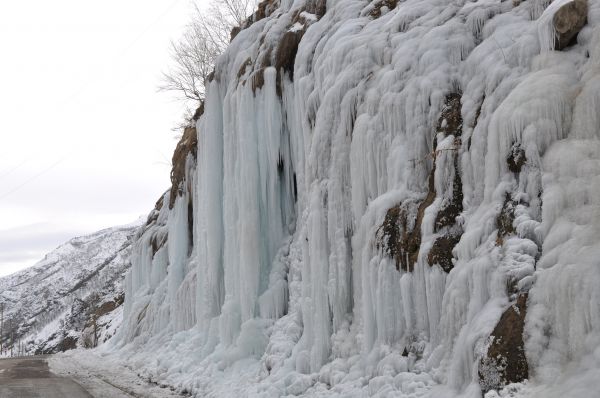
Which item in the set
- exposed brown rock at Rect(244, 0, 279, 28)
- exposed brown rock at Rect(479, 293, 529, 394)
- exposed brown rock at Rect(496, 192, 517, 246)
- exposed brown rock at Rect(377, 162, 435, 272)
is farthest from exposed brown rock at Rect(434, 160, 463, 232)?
exposed brown rock at Rect(244, 0, 279, 28)

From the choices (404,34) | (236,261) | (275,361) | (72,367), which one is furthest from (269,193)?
(72,367)

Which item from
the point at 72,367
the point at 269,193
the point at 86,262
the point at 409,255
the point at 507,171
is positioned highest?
the point at 86,262

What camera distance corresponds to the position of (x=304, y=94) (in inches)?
386

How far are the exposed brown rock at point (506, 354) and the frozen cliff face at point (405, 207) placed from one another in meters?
0.01

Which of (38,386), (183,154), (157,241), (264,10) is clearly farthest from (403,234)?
(157,241)

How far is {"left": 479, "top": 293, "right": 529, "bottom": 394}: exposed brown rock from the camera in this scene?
448cm

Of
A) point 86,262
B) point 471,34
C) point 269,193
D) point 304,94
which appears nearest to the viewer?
point 471,34

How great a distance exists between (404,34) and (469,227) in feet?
11.9

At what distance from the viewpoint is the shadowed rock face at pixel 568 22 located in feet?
18.4

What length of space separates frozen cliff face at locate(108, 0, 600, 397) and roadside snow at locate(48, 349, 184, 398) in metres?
0.57

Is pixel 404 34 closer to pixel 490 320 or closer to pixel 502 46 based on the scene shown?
pixel 502 46

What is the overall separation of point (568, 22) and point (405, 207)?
8.95ft

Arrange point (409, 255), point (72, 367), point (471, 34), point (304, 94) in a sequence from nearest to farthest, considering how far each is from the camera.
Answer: point (409, 255), point (471, 34), point (304, 94), point (72, 367)

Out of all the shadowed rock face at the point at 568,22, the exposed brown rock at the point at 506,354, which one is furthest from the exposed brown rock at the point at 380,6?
the exposed brown rock at the point at 506,354
